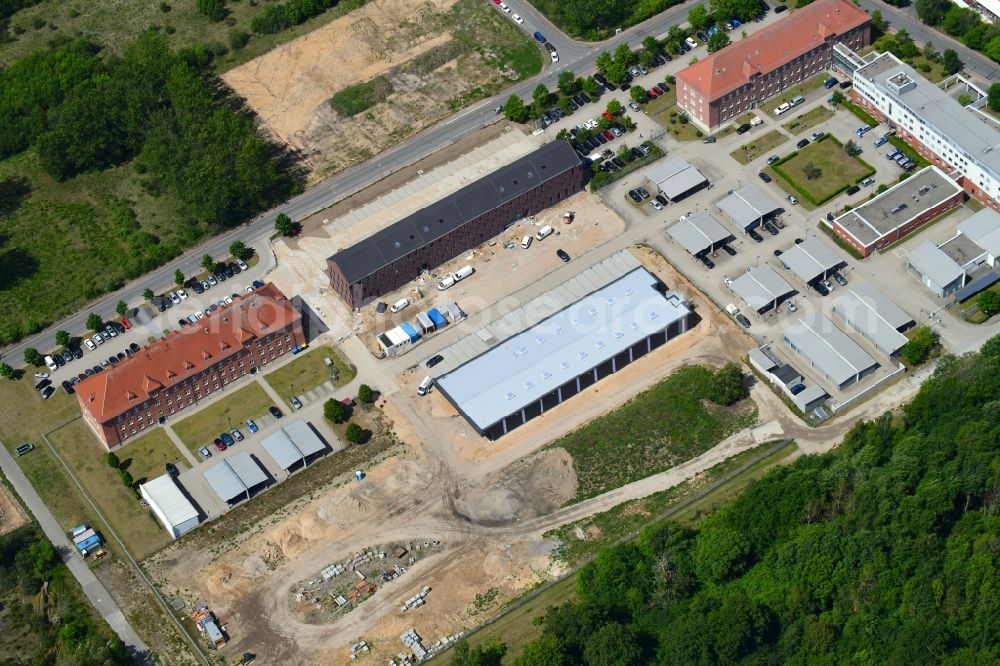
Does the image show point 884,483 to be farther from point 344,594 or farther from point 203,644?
point 203,644

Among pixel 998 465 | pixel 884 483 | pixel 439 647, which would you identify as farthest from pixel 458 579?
pixel 998 465

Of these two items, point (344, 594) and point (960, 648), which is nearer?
point (960, 648)

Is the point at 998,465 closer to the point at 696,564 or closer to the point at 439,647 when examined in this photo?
the point at 696,564

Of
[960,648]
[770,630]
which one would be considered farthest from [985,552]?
[770,630]

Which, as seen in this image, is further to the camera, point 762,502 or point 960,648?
point 762,502

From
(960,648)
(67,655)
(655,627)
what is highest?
(67,655)

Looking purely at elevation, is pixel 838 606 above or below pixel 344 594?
below
